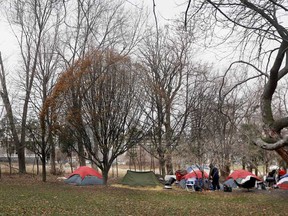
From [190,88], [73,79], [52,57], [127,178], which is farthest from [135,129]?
[52,57]

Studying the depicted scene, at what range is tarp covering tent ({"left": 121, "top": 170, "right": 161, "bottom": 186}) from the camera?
81.7ft

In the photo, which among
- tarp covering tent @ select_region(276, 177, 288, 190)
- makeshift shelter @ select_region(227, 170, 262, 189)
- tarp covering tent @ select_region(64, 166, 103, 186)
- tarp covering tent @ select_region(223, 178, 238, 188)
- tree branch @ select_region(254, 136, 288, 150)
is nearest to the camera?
tree branch @ select_region(254, 136, 288, 150)

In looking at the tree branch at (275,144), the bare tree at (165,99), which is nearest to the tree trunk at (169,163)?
the bare tree at (165,99)

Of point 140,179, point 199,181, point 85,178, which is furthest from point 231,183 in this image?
point 85,178

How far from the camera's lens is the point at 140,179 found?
25172 mm

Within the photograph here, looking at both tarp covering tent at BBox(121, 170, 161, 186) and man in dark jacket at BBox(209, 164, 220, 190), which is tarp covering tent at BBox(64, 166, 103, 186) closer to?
tarp covering tent at BBox(121, 170, 161, 186)

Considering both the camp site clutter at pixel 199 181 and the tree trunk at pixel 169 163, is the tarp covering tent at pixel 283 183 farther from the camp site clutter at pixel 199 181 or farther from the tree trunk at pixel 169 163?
the tree trunk at pixel 169 163

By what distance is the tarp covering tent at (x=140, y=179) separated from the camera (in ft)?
81.7

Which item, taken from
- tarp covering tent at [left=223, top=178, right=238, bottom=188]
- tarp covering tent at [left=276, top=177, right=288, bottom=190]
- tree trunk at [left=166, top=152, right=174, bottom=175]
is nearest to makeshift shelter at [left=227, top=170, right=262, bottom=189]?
tarp covering tent at [left=223, top=178, right=238, bottom=188]

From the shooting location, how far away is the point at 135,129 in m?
25.5

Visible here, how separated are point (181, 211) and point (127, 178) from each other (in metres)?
13.0

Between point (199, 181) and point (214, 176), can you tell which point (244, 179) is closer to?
point (214, 176)

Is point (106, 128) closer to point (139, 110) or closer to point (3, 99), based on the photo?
point (139, 110)

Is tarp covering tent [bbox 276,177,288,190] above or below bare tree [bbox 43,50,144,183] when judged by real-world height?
below
